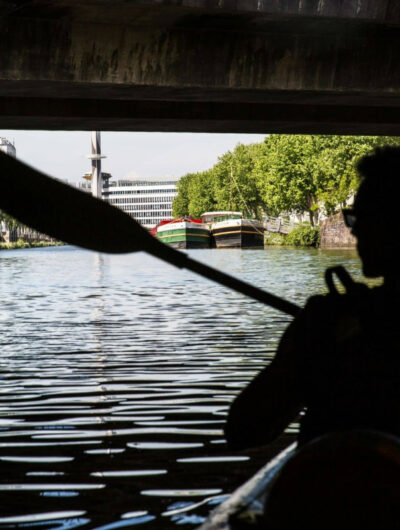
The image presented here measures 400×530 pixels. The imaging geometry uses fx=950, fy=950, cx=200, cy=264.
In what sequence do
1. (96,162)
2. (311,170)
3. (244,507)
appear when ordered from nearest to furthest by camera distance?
(244,507) < (311,170) < (96,162)

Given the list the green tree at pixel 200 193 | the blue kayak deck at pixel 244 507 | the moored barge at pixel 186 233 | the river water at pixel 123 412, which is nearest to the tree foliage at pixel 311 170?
the moored barge at pixel 186 233

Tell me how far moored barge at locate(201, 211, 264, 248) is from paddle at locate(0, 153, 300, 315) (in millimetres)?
88071

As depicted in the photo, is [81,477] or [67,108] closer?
[81,477]

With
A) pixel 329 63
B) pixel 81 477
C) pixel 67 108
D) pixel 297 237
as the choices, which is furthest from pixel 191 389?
pixel 297 237

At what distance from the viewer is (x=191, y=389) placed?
9.80m

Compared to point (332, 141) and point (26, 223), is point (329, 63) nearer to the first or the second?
point (26, 223)

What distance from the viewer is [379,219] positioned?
2.59m

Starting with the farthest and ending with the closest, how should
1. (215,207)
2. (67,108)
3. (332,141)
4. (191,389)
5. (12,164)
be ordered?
(215,207), (332,141), (67,108), (191,389), (12,164)

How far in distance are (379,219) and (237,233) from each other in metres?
88.8

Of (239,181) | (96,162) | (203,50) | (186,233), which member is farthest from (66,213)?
(239,181)

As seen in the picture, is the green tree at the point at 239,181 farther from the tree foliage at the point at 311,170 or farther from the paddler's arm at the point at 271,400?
the paddler's arm at the point at 271,400

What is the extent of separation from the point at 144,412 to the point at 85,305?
1315 cm

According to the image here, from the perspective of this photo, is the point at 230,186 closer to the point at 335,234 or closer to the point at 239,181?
the point at 239,181

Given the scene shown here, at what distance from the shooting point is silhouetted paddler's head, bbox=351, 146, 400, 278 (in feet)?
8.46
